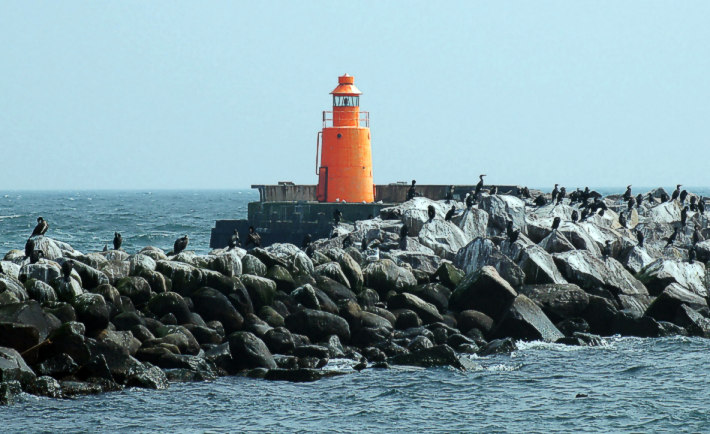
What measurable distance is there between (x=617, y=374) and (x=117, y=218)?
60762mm

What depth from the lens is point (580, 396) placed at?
15.9 meters

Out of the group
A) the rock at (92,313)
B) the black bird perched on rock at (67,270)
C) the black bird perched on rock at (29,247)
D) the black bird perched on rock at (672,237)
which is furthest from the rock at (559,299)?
the black bird perched on rock at (29,247)

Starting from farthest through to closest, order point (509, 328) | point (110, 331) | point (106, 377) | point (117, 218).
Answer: point (117, 218) → point (509, 328) → point (110, 331) → point (106, 377)

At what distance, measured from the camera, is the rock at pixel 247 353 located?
16.3 meters

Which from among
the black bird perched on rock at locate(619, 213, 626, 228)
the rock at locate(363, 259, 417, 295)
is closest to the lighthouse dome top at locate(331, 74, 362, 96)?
the black bird perched on rock at locate(619, 213, 626, 228)

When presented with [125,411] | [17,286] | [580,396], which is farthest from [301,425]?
[17,286]

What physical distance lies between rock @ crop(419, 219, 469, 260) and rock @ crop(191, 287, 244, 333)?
833 centimetres

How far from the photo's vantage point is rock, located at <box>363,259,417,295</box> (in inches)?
819

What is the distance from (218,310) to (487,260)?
24.0ft

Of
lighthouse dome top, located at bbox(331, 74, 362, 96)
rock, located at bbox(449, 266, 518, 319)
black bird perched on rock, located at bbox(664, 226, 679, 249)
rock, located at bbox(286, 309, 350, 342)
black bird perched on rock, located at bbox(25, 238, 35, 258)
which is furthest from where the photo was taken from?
lighthouse dome top, located at bbox(331, 74, 362, 96)

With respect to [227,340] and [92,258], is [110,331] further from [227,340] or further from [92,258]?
[92,258]

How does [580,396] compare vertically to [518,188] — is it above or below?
below

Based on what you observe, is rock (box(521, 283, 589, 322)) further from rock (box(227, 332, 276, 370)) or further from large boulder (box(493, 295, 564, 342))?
rock (box(227, 332, 276, 370))

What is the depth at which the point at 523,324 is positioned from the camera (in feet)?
62.9
